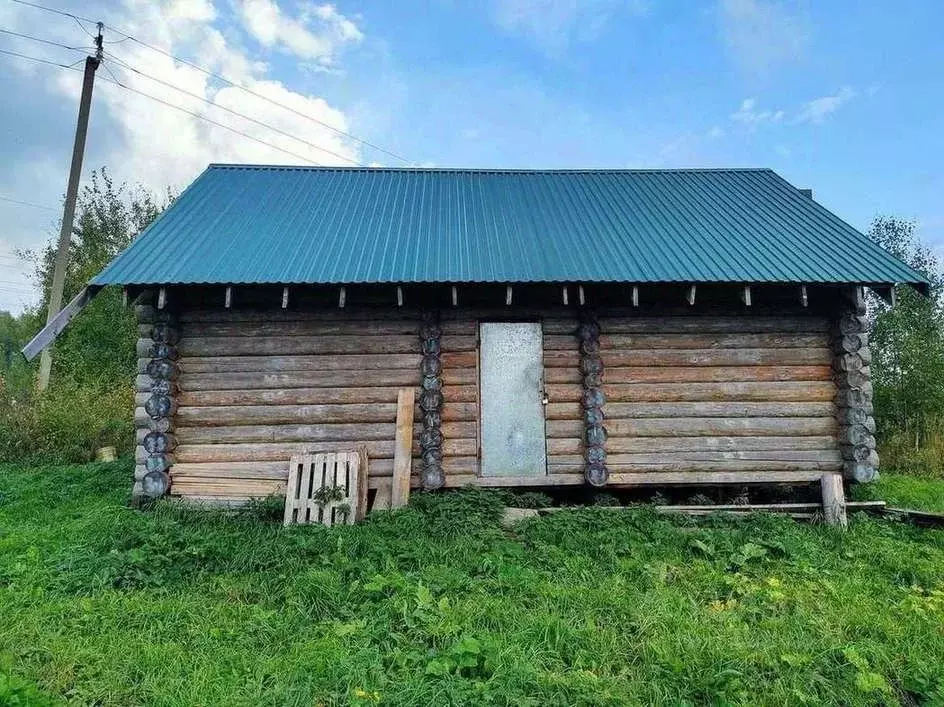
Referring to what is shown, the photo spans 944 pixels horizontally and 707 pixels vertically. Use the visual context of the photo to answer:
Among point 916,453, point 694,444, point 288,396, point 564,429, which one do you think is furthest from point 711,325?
point 916,453

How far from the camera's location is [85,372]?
679 inches

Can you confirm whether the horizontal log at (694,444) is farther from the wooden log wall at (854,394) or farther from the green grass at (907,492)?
the green grass at (907,492)

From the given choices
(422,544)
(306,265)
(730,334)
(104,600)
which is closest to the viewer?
(104,600)

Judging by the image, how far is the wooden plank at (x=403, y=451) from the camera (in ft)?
25.4

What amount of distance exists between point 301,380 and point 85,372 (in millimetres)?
12904

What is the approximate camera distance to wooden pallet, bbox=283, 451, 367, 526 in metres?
7.20

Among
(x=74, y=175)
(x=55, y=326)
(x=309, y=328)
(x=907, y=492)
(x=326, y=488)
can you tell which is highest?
(x=74, y=175)

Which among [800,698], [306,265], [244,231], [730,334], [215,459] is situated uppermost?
[244,231]

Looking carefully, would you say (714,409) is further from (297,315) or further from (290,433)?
(297,315)

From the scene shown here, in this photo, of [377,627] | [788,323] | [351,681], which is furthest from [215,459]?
[788,323]

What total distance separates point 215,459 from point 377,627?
476 cm

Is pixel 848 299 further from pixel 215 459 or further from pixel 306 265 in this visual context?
pixel 215 459

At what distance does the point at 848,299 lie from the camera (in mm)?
8336

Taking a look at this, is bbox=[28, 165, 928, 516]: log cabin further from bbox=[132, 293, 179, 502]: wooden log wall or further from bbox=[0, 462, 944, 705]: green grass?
bbox=[0, 462, 944, 705]: green grass
